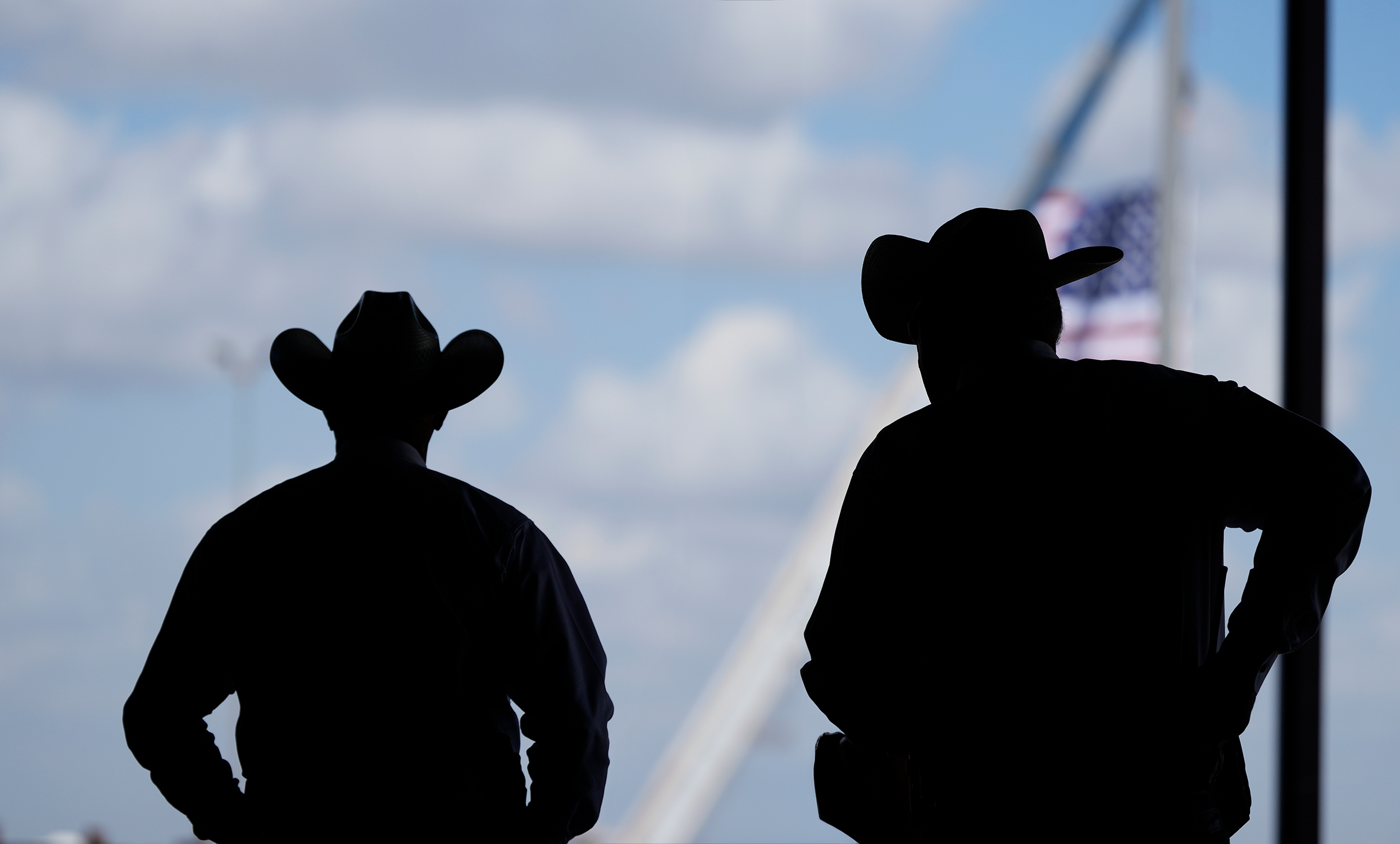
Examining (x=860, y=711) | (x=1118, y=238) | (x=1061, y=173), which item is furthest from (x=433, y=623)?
(x=1061, y=173)

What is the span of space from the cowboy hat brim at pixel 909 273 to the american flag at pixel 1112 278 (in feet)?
8.67

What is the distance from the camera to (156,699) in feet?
4.62

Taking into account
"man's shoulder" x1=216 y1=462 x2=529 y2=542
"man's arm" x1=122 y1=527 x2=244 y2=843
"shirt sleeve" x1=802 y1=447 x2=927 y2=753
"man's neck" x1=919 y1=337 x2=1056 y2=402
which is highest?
"man's neck" x1=919 y1=337 x2=1056 y2=402

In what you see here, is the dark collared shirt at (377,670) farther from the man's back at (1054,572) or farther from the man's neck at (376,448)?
the man's back at (1054,572)

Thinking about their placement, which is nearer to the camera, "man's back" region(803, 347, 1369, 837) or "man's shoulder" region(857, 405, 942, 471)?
"man's back" region(803, 347, 1369, 837)

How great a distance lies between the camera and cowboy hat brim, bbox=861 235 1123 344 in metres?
1.32

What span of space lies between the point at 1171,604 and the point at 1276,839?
4.26 feet

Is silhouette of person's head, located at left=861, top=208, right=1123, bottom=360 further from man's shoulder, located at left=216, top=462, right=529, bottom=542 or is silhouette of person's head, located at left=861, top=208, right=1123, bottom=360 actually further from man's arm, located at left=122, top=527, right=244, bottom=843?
man's arm, located at left=122, top=527, right=244, bottom=843

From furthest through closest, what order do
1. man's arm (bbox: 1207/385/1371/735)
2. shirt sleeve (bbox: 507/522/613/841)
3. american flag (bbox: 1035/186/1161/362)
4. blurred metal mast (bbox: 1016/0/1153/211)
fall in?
blurred metal mast (bbox: 1016/0/1153/211) < american flag (bbox: 1035/186/1161/362) < shirt sleeve (bbox: 507/522/613/841) < man's arm (bbox: 1207/385/1371/735)

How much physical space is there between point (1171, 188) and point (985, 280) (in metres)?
3.71

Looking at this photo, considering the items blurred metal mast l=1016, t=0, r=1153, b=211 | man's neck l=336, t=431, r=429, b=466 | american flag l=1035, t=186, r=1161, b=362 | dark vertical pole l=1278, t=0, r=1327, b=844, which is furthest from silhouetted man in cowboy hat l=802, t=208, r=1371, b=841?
blurred metal mast l=1016, t=0, r=1153, b=211

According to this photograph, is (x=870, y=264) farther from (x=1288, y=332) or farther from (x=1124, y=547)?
(x=1288, y=332)

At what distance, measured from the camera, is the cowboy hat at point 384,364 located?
148 centimetres

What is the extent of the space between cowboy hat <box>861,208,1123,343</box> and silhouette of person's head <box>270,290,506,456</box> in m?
0.49
